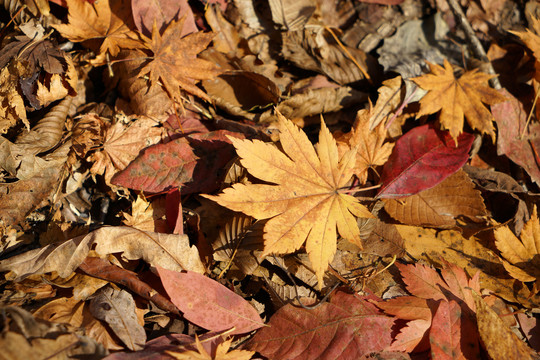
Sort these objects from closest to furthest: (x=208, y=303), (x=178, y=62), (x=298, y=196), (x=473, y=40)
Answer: (x=208, y=303) → (x=298, y=196) → (x=178, y=62) → (x=473, y=40)

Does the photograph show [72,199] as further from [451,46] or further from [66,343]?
[451,46]

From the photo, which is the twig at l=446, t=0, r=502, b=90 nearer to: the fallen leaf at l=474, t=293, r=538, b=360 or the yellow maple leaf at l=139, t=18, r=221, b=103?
the fallen leaf at l=474, t=293, r=538, b=360

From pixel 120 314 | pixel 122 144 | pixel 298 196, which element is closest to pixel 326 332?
pixel 298 196

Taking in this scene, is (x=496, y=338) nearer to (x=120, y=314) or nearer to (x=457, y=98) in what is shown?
(x=457, y=98)

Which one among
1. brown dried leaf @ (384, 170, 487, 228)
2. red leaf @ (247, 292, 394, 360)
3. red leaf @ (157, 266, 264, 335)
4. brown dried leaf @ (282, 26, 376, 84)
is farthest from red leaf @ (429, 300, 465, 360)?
brown dried leaf @ (282, 26, 376, 84)

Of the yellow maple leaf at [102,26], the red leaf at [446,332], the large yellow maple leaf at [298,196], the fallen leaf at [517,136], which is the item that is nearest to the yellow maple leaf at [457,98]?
the fallen leaf at [517,136]
